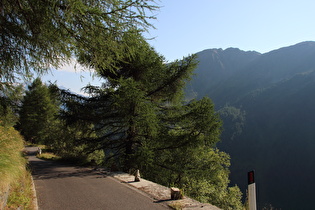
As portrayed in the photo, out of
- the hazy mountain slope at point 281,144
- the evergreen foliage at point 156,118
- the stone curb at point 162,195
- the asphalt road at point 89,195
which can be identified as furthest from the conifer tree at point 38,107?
Answer: the hazy mountain slope at point 281,144

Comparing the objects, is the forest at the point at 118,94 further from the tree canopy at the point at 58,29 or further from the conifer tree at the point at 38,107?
the conifer tree at the point at 38,107

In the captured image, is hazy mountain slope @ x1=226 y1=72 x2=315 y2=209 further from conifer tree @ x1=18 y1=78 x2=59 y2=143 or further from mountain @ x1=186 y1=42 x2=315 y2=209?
conifer tree @ x1=18 y1=78 x2=59 y2=143

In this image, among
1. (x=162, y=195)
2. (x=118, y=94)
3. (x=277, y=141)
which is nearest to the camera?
(x=162, y=195)

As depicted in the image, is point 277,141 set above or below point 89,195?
below

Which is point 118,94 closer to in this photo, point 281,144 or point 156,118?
point 156,118

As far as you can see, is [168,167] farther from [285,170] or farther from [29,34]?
[285,170]

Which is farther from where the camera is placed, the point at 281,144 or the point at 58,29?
the point at 281,144

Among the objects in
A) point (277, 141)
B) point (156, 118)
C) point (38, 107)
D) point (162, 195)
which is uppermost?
point (38, 107)

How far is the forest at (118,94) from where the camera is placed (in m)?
4.44

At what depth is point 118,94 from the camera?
1032 cm

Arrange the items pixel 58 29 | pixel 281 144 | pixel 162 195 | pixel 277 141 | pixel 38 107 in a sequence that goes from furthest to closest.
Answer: pixel 277 141
pixel 281 144
pixel 38 107
pixel 162 195
pixel 58 29

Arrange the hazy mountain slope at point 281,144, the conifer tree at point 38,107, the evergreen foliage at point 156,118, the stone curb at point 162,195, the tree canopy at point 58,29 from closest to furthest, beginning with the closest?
the tree canopy at point 58,29 < the stone curb at point 162,195 < the evergreen foliage at point 156,118 < the conifer tree at point 38,107 < the hazy mountain slope at point 281,144

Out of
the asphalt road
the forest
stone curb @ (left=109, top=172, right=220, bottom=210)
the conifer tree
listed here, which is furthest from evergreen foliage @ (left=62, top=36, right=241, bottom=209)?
the conifer tree

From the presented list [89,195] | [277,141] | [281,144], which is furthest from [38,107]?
[277,141]
